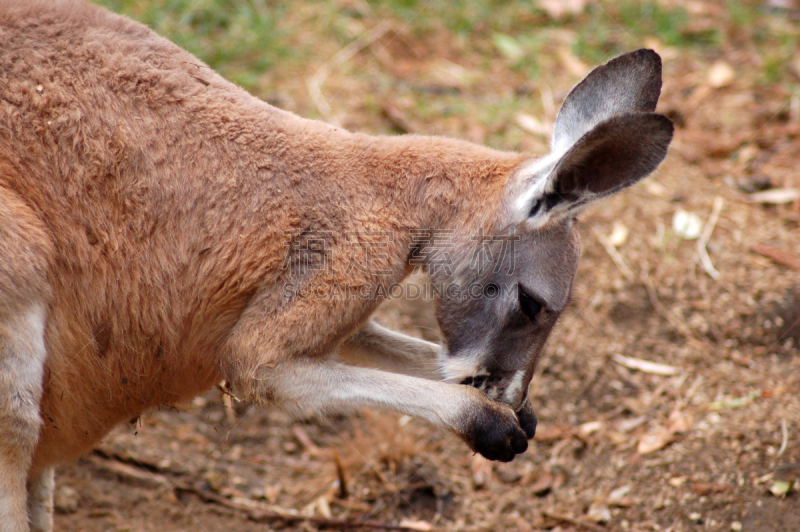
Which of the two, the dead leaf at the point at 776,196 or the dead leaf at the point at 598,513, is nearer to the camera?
the dead leaf at the point at 598,513

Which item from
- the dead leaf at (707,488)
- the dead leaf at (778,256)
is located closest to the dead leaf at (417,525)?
the dead leaf at (707,488)

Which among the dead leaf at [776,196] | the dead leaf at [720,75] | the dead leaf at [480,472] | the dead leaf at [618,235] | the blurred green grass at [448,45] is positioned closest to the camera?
the dead leaf at [480,472]

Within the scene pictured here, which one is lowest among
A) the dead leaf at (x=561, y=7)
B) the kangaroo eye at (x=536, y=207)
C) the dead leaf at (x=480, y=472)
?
the dead leaf at (x=480, y=472)

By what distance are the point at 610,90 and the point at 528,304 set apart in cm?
104

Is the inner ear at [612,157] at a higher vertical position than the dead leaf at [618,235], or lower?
higher

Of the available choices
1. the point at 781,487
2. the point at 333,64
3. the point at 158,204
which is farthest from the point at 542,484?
the point at 333,64

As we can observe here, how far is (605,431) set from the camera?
445 centimetres

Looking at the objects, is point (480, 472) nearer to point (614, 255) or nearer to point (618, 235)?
point (614, 255)

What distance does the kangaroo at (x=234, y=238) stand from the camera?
110 inches

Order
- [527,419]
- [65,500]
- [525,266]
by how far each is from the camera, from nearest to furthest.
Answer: [525,266] < [527,419] < [65,500]

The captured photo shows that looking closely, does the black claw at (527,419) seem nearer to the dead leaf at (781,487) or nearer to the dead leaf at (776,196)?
the dead leaf at (781,487)

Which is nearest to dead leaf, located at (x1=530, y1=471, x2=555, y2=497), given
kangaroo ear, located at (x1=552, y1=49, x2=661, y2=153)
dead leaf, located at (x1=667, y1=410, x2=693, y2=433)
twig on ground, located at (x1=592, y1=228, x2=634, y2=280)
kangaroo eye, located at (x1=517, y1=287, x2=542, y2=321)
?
dead leaf, located at (x1=667, y1=410, x2=693, y2=433)

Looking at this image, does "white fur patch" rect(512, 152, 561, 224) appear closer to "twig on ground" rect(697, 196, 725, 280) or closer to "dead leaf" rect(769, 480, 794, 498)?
"dead leaf" rect(769, 480, 794, 498)

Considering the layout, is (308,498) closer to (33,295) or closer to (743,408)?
(33,295)
